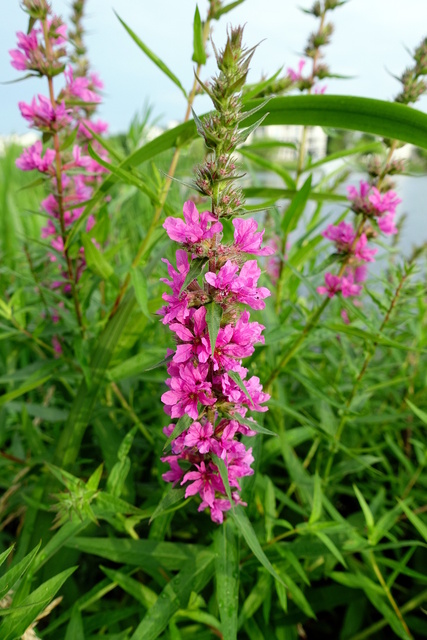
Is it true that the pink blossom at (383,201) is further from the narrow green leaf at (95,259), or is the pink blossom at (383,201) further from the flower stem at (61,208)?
the flower stem at (61,208)

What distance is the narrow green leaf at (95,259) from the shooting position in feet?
4.82

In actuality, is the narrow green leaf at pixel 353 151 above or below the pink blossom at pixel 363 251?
above

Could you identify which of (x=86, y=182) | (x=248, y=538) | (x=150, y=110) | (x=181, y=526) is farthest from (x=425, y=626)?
(x=150, y=110)

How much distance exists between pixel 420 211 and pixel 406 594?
7084 mm

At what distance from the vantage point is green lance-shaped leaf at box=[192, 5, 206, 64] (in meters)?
1.26

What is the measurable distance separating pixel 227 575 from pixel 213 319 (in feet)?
Result: 2.12

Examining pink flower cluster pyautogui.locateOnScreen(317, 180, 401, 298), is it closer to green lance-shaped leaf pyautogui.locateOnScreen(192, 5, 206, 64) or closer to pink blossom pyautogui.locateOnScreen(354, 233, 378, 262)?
pink blossom pyautogui.locateOnScreen(354, 233, 378, 262)

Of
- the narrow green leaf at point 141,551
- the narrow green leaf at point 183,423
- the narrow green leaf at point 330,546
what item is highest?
the narrow green leaf at point 183,423

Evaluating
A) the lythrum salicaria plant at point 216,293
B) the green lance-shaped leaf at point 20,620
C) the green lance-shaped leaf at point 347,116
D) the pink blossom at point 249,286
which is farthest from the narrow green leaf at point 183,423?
the green lance-shaped leaf at point 347,116

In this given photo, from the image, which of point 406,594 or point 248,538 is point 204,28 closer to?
point 248,538

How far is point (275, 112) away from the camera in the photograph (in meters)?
1.25

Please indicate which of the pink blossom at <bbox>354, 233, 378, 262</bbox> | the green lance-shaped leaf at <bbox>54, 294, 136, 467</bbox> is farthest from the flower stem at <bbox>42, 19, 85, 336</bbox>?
the pink blossom at <bbox>354, 233, 378, 262</bbox>

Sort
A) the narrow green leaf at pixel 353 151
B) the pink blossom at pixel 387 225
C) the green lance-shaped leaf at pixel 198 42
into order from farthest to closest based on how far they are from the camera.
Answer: the narrow green leaf at pixel 353 151 < the pink blossom at pixel 387 225 < the green lance-shaped leaf at pixel 198 42

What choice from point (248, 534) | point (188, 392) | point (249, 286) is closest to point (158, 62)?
point (249, 286)
